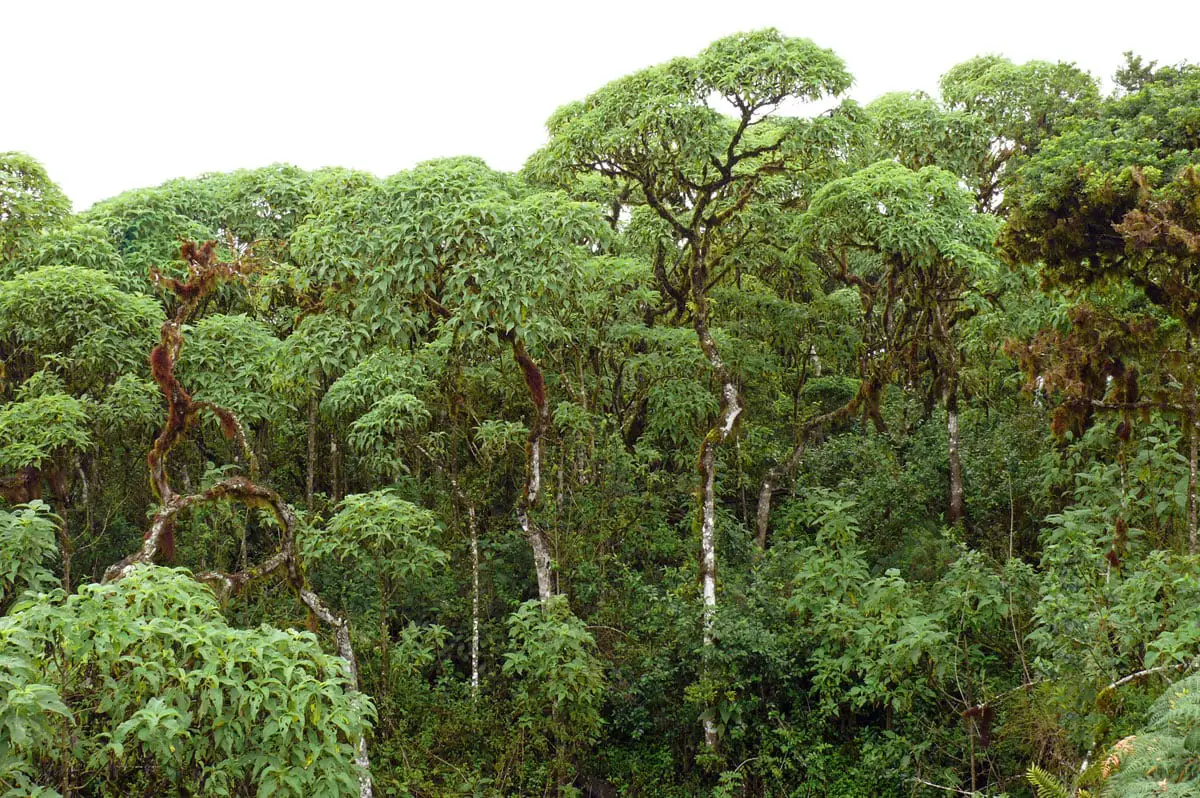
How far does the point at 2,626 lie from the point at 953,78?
19853 millimetres

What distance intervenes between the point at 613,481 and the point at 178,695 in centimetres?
818


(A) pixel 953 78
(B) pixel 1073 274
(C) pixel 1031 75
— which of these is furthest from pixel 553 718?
(A) pixel 953 78

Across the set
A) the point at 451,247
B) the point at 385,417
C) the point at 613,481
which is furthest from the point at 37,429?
the point at 613,481

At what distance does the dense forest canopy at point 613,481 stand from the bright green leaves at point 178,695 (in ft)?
0.10

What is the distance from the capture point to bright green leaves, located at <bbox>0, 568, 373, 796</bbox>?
4.73 meters

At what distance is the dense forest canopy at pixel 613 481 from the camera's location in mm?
6262

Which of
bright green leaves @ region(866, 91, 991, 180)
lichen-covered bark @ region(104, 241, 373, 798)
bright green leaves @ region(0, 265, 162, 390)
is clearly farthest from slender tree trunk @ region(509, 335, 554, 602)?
bright green leaves @ region(866, 91, 991, 180)

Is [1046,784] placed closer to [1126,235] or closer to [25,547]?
[1126,235]

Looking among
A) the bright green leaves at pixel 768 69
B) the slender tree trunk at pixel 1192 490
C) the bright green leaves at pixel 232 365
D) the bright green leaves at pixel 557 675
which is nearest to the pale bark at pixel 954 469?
the slender tree trunk at pixel 1192 490

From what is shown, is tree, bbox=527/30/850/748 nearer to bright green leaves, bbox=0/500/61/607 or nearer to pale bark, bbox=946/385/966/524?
pale bark, bbox=946/385/966/524

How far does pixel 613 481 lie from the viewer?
12.6 metres

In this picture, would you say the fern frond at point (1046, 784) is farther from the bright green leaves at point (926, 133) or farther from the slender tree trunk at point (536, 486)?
the bright green leaves at point (926, 133)

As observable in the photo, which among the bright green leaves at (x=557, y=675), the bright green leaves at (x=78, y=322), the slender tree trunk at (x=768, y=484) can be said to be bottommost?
the bright green leaves at (x=557, y=675)

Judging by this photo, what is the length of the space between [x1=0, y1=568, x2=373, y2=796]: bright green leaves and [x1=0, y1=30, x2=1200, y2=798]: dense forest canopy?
0.10ft
